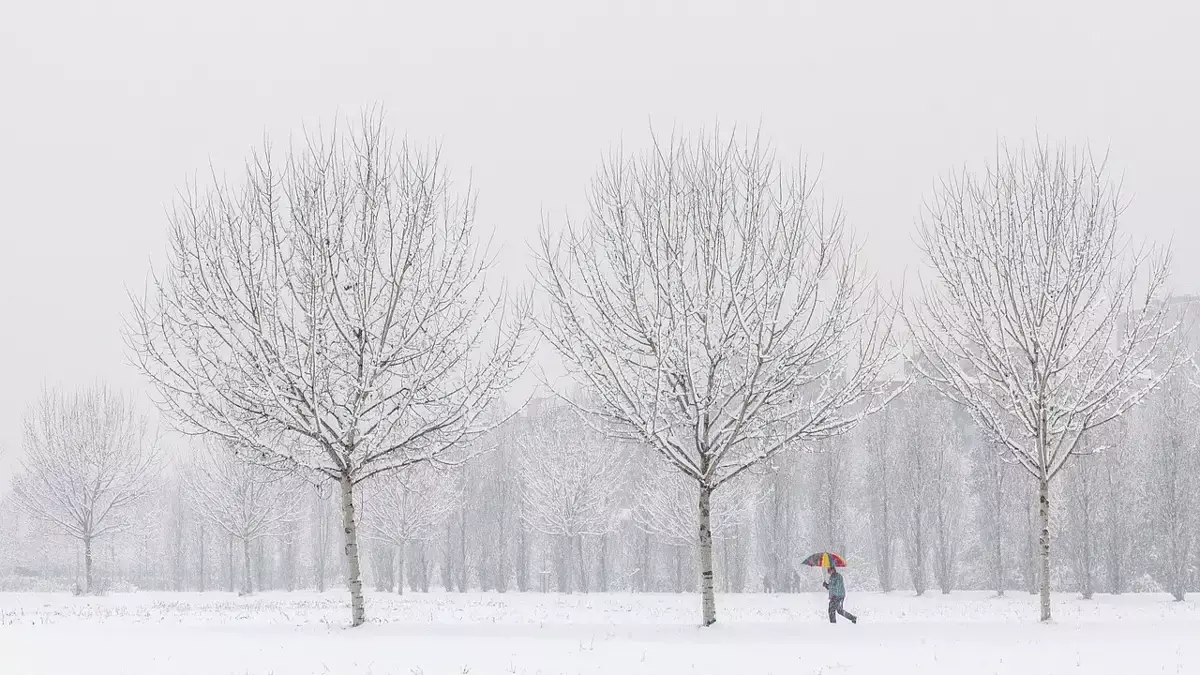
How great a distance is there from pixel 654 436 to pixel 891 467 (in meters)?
32.6

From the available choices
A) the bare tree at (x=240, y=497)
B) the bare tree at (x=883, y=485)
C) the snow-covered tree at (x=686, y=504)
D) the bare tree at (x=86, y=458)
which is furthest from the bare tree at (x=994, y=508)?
the bare tree at (x=86, y=458)

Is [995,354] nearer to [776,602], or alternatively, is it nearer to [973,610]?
[973,610]

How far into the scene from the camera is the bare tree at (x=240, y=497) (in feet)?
125

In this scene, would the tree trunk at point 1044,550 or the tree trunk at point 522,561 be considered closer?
the tree trunk at point 1044,550

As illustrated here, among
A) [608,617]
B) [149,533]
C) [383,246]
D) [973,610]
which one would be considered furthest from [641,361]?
[149,533]

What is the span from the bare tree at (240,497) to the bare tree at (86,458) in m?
3.03

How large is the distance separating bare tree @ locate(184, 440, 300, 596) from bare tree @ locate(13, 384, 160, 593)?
9.95 feet

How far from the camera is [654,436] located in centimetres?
1467

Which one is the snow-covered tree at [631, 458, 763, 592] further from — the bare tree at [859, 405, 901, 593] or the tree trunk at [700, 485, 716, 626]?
the tree trunk at [700, 485, 716, 626]

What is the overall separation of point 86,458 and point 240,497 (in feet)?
20.9

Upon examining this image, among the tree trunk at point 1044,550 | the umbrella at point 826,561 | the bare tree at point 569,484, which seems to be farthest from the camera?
the bare tree at point 569,484

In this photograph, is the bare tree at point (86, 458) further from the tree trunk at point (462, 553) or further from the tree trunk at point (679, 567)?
the tree trunk at point (679, 567)

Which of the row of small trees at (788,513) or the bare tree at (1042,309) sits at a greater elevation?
the bare tree at (1042,309)

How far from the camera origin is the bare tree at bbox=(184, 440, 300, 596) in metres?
38.2
